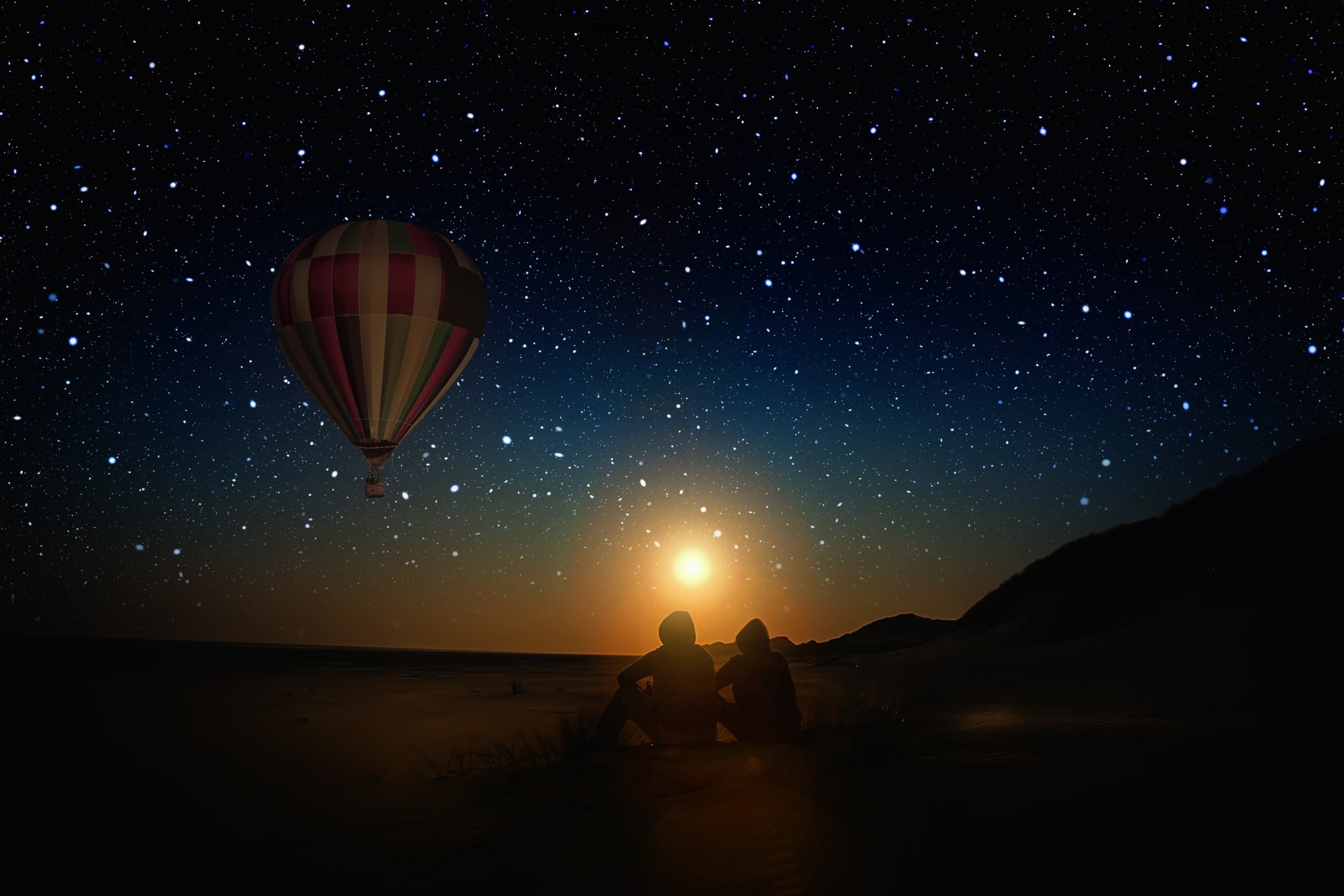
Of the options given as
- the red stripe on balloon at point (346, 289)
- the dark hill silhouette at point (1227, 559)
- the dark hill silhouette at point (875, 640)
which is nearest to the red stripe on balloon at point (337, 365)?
the red stripe on balloon at point (346, 289)

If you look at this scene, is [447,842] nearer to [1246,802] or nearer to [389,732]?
[1246,802]

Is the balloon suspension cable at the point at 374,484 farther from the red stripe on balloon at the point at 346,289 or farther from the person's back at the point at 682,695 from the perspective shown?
the person's back at the point at 682,695

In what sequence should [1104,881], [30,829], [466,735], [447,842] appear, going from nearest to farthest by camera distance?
1. [1104,881]
2. [447,842]
3. [30,829]
4. [466,735]

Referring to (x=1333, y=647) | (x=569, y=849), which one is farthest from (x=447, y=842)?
(x=1333, y=647)

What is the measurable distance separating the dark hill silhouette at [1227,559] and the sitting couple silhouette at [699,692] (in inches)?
613

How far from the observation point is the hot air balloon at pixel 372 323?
725 inches

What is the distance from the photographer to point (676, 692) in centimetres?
646

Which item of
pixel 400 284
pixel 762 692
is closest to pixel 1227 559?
pixel 762 692

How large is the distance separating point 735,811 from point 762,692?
1.46 m

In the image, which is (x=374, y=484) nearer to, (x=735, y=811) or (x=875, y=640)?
(x=735, y=811)

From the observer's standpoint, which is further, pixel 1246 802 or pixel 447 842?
pixel 447 842

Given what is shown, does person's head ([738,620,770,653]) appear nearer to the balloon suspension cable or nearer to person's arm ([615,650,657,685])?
person's arm ([615,650,657,685])

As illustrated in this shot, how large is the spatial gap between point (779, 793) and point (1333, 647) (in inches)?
572

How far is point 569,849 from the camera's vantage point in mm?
4758
